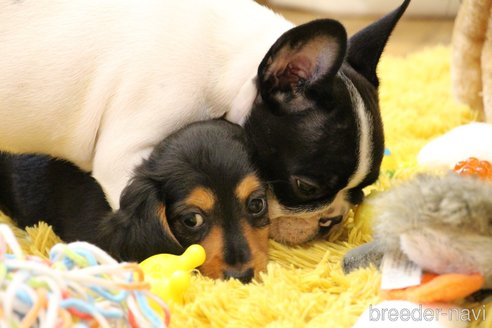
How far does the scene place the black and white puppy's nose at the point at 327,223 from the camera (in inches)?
61.9

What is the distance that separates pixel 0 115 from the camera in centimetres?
171

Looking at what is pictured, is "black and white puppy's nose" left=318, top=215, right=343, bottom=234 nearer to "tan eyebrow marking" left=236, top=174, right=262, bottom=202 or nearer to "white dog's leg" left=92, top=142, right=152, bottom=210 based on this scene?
"tan eyebrow marking" left=236, top=174, right=262, bottom=202

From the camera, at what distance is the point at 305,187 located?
150 centimetres

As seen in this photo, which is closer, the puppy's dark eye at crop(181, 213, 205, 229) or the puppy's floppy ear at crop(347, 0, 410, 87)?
the puppy's dark eye at crop(181, 213, 205, 229)

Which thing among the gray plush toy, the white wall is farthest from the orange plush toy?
the white wall

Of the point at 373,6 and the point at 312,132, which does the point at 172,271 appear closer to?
the point at 312,132

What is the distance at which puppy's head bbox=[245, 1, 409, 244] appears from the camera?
4.88 ft

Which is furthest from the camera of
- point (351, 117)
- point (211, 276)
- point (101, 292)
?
point (351, 117)

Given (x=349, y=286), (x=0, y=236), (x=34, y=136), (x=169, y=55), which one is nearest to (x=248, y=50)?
(x=169, y=55)

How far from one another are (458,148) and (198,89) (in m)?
0.73

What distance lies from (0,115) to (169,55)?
0.47m

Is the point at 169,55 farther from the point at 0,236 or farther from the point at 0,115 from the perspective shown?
the point at 0,236

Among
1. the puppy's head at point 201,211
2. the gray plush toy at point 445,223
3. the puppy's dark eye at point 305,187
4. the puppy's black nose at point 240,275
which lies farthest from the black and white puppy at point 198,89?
the gray plush toy at point 445,223

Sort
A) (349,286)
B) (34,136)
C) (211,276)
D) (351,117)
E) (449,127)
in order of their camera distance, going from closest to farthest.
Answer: (349,286) < (211,276) < (351,117) < (34,136) < (449,127)
